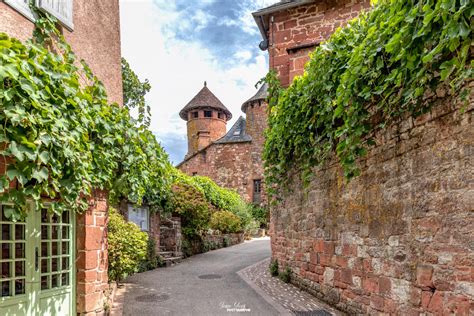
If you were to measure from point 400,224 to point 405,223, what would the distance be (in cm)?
10

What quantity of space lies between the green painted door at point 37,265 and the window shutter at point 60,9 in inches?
123

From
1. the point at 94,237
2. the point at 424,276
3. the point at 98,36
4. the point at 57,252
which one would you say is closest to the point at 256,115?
the point at 98,36

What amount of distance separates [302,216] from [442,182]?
386 centimetres

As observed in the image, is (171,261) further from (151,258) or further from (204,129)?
(204,129)

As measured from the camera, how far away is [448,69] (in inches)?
119

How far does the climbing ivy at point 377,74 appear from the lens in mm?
3018

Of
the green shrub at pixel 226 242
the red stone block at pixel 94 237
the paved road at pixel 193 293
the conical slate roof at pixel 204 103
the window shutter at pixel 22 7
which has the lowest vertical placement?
the green shrub at pixel 226 242

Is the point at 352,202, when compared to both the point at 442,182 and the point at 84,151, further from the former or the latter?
the point at 84,151

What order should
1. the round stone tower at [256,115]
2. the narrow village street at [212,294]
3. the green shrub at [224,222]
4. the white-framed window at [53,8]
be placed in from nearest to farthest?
the white-framed window at [53,8] < the narrow village street at [212,294] < the green shrub at [224,222] < the round stone tower at [256,115]

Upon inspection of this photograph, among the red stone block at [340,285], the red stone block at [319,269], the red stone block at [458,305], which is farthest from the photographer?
the red stone block at [319,269]

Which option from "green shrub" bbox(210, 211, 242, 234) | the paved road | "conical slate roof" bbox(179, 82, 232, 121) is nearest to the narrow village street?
the paved road

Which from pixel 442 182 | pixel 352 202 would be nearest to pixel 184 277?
pixel 352 202

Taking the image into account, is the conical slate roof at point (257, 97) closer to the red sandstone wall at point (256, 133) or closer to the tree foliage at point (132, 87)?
the red sandstone wall at point (256, 133)

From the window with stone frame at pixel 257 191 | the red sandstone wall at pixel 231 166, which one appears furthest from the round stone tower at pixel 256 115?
the window with stone frame at pixel 257 191
